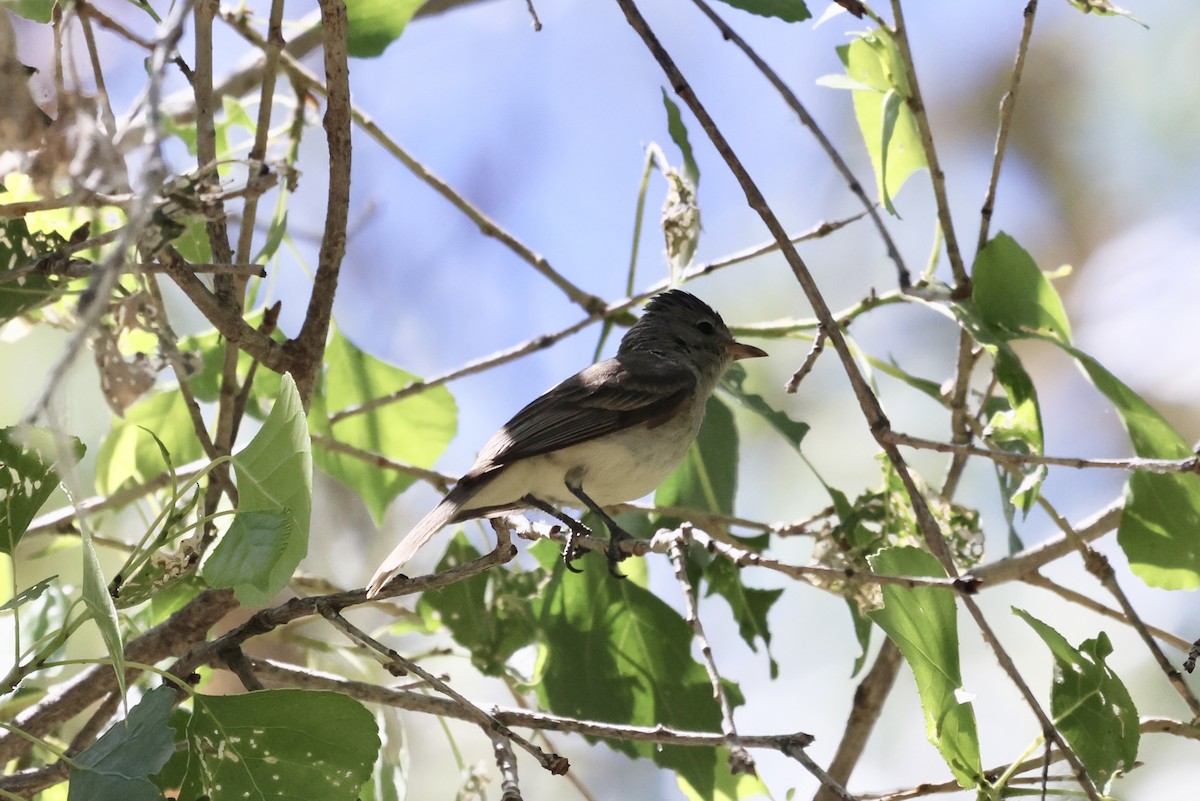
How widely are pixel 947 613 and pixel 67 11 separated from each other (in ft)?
5.27

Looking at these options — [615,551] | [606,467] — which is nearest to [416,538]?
[615,551]

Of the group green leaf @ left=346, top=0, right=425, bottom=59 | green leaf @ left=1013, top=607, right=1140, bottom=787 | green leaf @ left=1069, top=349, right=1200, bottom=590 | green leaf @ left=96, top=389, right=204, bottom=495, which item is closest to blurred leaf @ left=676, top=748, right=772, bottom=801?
green leaf @ left=1013, top=607, right=1140, bottom=787

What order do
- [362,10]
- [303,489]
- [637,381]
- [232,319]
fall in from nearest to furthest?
[303,489] → [232,319] → [362,10] → [637,381]

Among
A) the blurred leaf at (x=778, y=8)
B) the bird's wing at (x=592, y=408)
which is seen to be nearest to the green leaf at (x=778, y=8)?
the blurred leaf at (x=778, y=8)

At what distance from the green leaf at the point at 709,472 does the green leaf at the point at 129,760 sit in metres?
1.82

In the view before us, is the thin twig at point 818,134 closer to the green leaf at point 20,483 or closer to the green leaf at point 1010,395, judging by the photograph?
the green leaf at point 1010,395

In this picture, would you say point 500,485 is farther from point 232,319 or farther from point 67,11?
point 67,11

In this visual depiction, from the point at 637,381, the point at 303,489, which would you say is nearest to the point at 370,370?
the point at 637,381

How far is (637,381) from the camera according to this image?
11.7 feet

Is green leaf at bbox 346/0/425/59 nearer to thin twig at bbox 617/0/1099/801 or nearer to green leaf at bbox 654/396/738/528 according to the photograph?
thin twig at bbox 617/0/1099/801

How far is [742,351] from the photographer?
13.0ft

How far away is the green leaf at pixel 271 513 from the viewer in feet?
5.14

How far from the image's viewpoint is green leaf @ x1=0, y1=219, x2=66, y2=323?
2182mm

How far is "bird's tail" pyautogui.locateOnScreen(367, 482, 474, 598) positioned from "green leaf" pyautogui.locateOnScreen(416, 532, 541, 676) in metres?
0.13
